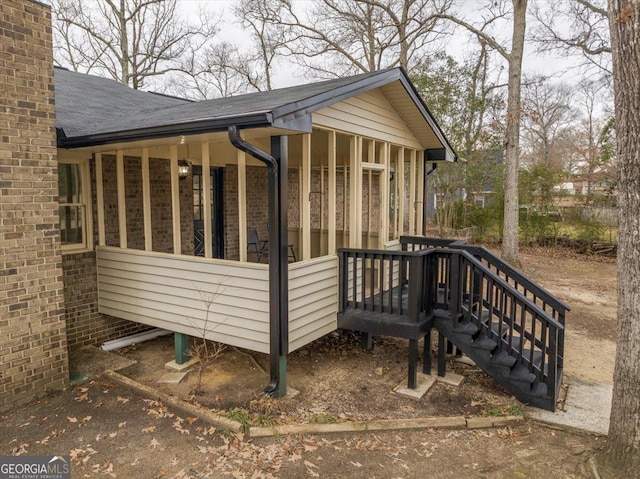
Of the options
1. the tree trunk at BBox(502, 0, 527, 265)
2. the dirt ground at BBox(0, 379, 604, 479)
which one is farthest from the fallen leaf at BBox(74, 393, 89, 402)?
the tree trunk at BBox(502, 0, 527, 265)

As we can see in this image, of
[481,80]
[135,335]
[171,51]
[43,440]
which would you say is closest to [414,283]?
[43,440]

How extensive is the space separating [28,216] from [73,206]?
4.78 ft

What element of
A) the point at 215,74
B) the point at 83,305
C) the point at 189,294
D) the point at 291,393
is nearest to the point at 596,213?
the point at 291,393

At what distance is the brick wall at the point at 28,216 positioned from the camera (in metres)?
4.12

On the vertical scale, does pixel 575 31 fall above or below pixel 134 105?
above

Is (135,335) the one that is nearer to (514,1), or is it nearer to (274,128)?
(274,128)

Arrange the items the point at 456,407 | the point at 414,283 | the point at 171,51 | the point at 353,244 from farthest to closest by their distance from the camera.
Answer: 1. the point at 171,51
2. the point at 353,244
3. the point at 414,283
4. the point at 456,407

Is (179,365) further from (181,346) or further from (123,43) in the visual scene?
(123,43)

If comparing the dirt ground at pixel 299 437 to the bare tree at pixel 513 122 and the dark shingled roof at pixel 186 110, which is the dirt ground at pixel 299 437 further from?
the bare tree at pixel 513 122

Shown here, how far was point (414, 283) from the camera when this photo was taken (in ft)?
15.4

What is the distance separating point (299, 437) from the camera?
370cm

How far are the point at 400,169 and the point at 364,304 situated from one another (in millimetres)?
2728

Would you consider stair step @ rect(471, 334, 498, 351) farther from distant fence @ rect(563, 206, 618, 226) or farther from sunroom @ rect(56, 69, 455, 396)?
distant fence @ rect(563, 206, 618, 226)

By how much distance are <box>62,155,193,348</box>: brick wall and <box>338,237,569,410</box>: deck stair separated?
326 centimetres
